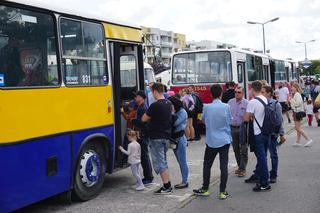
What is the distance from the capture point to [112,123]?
26.5ft

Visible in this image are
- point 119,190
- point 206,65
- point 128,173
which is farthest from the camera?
point 206,65

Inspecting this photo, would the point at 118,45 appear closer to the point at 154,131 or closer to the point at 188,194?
the point at 154,131

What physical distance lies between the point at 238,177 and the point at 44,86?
4.46 metres

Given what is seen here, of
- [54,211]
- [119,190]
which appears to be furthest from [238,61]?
[54,211]

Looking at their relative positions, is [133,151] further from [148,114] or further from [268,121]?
[268,121]

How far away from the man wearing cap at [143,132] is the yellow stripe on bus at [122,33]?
1083 millimetres

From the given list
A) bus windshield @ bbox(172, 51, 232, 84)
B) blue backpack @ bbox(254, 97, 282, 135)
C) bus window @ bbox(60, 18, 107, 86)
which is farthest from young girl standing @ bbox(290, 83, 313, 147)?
bus window @ bbox(60, 18, 107, 86)

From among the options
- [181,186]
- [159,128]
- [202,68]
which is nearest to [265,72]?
[202,68]

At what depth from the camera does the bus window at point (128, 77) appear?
9159mm

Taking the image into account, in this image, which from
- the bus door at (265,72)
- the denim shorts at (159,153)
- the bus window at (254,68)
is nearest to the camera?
the denim shorts at (159,153)

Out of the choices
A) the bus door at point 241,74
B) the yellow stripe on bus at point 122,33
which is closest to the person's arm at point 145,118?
the yellow stripe on bus at point 122,33

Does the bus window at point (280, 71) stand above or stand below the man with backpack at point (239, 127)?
above

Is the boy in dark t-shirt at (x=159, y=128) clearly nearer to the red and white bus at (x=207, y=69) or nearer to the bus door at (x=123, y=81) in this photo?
the bus door at (x=123, y=81)

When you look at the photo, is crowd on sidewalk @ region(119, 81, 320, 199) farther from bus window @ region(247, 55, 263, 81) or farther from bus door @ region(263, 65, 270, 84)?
bus door @ region(263, 65, 270, 84)
